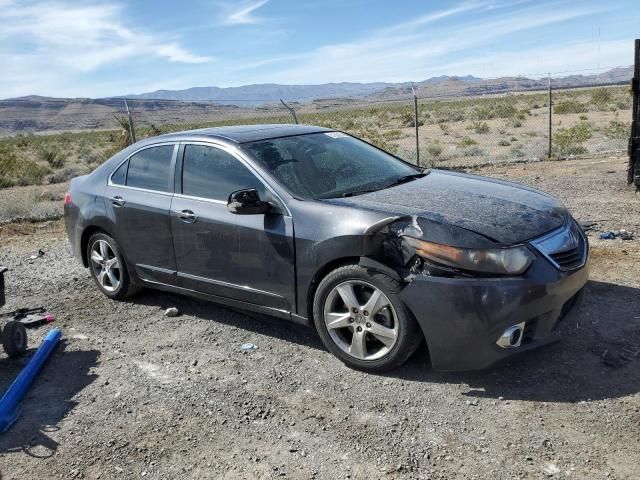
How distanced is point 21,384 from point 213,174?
79.7 inches

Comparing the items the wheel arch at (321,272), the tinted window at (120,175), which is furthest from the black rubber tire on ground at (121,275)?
the wheel arch at (321,272)

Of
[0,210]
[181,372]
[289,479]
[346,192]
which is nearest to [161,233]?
[181,372]

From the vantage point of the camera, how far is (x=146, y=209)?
5203mm

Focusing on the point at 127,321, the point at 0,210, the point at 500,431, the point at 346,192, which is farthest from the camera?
the point at 0,210

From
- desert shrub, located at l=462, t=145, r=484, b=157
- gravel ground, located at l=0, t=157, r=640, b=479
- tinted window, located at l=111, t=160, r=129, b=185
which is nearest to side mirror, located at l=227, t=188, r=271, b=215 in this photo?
gravel ground, located at l=0, t=157, r=640, b=479

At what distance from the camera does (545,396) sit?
3.65m

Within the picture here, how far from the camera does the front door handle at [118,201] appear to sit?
545cm

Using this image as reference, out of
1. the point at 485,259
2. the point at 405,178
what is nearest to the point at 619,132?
the point at 405,178

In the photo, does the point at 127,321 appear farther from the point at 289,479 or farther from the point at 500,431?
the point at 500,431

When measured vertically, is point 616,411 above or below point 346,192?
below

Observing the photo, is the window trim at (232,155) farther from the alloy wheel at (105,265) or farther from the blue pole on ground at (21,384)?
the blue pole on ground at (21,384)

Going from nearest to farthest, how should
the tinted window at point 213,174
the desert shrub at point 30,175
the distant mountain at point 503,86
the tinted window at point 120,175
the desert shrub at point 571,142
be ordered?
1. the tinted window at point 213,174
2. the tinted window at point 120,175
3. the desert shrub at point 571,142
4. the distant mountain at point 503,86
5. the desert shrub at point 30,175

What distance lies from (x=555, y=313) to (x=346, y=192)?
166cm

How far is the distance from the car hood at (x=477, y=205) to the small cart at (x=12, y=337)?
2571mm
